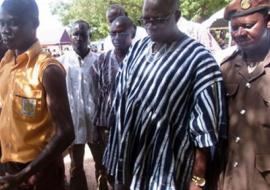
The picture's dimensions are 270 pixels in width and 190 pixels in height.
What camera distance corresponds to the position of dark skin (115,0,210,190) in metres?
2.74

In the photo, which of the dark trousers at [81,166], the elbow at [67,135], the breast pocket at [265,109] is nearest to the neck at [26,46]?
the elbow at [67,135]

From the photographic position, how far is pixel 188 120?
2764 millimetres

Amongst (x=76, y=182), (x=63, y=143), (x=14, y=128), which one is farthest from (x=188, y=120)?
(x=76, y=182)

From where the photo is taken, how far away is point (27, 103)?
2.51 meters

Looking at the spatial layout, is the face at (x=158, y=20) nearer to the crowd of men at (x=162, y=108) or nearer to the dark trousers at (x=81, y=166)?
the crowd of men at (x=162, y=108)

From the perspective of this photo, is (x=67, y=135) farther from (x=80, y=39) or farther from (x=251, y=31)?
(x=80, y=39)

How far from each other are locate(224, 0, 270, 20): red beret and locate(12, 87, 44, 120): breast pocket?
3.65 ft

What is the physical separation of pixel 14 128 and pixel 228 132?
3.75ft

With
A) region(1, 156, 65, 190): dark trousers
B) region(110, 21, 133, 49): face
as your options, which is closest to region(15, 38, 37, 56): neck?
region(1, 156, 65, 190): dark trousers

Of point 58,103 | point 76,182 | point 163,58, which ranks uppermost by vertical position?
point 163,58

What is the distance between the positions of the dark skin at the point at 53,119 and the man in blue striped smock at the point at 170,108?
1.62ft

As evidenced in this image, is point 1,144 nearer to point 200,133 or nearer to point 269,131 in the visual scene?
point 200,133

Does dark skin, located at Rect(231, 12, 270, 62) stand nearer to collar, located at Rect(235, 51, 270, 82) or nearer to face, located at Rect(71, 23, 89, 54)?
collar, located at Rect(235, 51, 270, 82)

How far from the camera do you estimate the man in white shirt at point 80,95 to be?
5.69 metres
